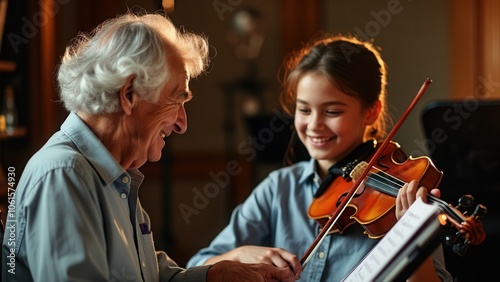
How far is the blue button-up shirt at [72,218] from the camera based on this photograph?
3.76 ft

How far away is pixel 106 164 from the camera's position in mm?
1288

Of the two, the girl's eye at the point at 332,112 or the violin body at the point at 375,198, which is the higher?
the girl's eye at the point at 332,112

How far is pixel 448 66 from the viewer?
430 centimetres

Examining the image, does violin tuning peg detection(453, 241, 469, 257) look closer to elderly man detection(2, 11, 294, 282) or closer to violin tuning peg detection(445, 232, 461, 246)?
violin tuning peg detection(445, 232, 461, 246)

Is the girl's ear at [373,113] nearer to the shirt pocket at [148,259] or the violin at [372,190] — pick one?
the violin at [372,190]

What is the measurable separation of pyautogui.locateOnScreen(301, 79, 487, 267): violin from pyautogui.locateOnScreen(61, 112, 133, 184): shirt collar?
0.48m

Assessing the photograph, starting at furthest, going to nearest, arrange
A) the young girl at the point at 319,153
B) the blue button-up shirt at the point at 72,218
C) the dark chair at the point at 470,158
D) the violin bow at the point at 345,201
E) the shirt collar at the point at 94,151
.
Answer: the dark chair at the point at 470,158, the young girl at the point at 319,153, the violin bow at the point at 345,201, the shirt collar at the point at 94,151, the blue button-up shirt at the point at 72,218

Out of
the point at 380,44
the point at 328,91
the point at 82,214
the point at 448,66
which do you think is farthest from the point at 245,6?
the point at 82,214

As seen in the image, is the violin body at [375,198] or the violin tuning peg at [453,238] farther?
the violin body at [375,198]

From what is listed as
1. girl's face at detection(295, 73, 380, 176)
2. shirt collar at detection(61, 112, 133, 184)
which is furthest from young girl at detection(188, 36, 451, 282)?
shirt collar at detection(61, 112, 133, 184)

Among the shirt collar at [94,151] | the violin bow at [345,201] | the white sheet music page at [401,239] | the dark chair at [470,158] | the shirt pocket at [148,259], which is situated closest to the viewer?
the white sheet music page at [401,239]

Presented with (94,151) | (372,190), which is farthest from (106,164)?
(372,190)

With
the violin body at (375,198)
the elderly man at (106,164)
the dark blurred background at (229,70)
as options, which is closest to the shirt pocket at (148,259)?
the elderly man at (106,164)

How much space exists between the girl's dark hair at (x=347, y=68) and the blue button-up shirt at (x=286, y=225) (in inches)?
8.8
